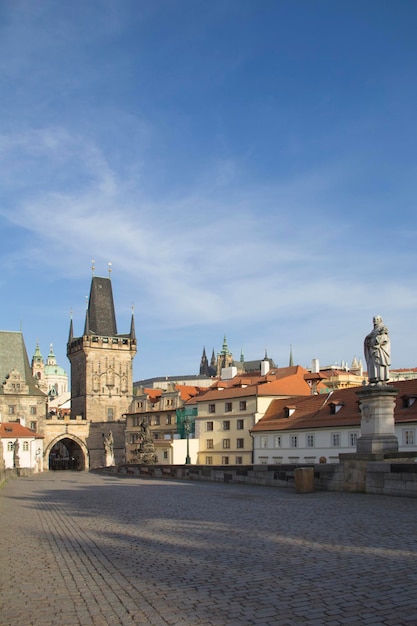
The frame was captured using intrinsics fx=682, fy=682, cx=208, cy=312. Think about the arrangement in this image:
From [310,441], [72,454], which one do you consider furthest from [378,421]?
[72,454]

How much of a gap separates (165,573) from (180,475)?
25.6 metres

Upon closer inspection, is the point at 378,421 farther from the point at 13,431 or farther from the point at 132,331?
the point at 132,331

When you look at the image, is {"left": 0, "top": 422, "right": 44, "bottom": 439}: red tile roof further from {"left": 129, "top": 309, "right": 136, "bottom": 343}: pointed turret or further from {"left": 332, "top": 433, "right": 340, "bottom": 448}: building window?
{"left": 332, "top": 433, "right": 340, "bottom": 448}: building window

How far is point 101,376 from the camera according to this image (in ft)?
320

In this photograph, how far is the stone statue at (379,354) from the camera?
17.6 m

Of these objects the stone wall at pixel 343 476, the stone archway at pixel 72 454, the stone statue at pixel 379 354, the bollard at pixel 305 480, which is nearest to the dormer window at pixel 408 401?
the stone wall at pixel 343 476

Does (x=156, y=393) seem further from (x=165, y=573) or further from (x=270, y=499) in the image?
(x=165, y=573)

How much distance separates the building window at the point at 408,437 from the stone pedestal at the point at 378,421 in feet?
85.4

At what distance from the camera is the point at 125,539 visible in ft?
37.0

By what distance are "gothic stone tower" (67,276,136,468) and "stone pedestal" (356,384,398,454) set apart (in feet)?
256

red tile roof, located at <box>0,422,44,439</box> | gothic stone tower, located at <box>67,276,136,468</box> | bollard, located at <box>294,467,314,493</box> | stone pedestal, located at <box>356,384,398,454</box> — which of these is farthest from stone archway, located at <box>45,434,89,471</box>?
stone pedestal, located at <box>356,384,398,454</box>

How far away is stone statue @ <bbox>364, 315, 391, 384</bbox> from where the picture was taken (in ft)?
57.7

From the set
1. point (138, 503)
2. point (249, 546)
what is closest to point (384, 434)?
point (138, 503)

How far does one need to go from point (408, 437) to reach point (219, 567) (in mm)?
36167
